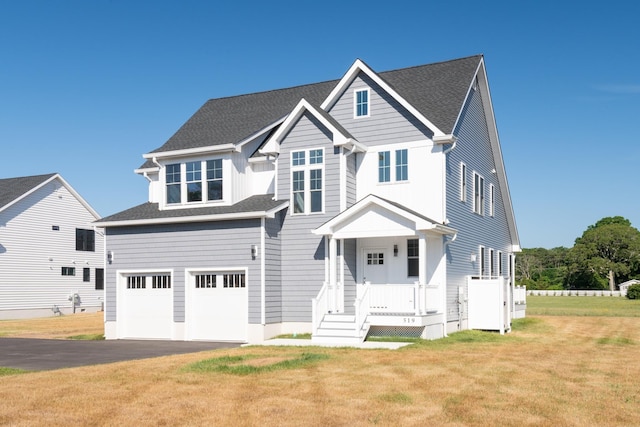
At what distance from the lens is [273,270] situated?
73.5 ft

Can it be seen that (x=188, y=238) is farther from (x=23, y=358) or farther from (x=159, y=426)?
(x=159, y=426)

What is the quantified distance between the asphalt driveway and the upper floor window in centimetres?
874

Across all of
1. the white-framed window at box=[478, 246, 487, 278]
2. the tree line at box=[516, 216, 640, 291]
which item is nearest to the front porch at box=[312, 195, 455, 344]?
the white-framed window at box=[478, 246, 487, 278]

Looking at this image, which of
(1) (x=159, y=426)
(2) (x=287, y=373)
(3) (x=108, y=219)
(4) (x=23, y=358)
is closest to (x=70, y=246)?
(3) (x=108, y=219)

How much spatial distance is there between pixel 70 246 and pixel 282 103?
2272 centimetres

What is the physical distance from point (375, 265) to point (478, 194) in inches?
255

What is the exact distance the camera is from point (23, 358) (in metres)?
17.9

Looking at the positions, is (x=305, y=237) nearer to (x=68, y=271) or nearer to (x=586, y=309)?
(x=68, y=271)

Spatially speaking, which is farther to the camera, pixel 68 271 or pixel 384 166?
pixel 68 271

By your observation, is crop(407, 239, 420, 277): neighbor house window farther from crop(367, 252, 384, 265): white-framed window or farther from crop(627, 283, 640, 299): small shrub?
crop(627, 283, 640, 299): small shrub

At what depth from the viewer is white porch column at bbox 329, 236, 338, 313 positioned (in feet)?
69.6

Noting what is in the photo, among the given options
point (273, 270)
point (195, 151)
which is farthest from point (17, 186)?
point (273, 270)

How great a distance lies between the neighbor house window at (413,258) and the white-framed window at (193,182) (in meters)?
6.81

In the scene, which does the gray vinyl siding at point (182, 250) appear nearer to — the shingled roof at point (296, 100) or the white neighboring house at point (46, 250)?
the shingled roof at point (296, 100)
